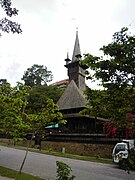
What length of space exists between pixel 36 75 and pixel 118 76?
53995 mm

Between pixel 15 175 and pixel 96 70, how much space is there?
719cm

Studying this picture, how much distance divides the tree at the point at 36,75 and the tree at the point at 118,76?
5146cm

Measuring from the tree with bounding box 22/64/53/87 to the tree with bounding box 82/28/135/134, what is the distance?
51.5 metres

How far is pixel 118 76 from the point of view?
6.18m

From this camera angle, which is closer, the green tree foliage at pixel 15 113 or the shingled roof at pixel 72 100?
the green tree foliage at pixel 15 113

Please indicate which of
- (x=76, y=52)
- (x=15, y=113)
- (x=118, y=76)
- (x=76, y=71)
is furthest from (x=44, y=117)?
→ (x=76, y=52)

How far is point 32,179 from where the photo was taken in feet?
32.9

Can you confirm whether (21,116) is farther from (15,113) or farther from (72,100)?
(72,100)

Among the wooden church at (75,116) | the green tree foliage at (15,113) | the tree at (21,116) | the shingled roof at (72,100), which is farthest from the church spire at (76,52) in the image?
the green tree foliage at (15,113)

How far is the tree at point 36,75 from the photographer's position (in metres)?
58.2

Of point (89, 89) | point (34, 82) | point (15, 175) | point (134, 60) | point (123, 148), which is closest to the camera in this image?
point (134, 60)

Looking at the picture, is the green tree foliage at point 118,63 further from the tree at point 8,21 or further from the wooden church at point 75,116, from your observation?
the wooden church at point 75,116

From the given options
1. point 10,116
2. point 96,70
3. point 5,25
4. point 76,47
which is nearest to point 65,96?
point 76,47

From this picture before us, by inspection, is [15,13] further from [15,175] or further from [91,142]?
[91,142]
